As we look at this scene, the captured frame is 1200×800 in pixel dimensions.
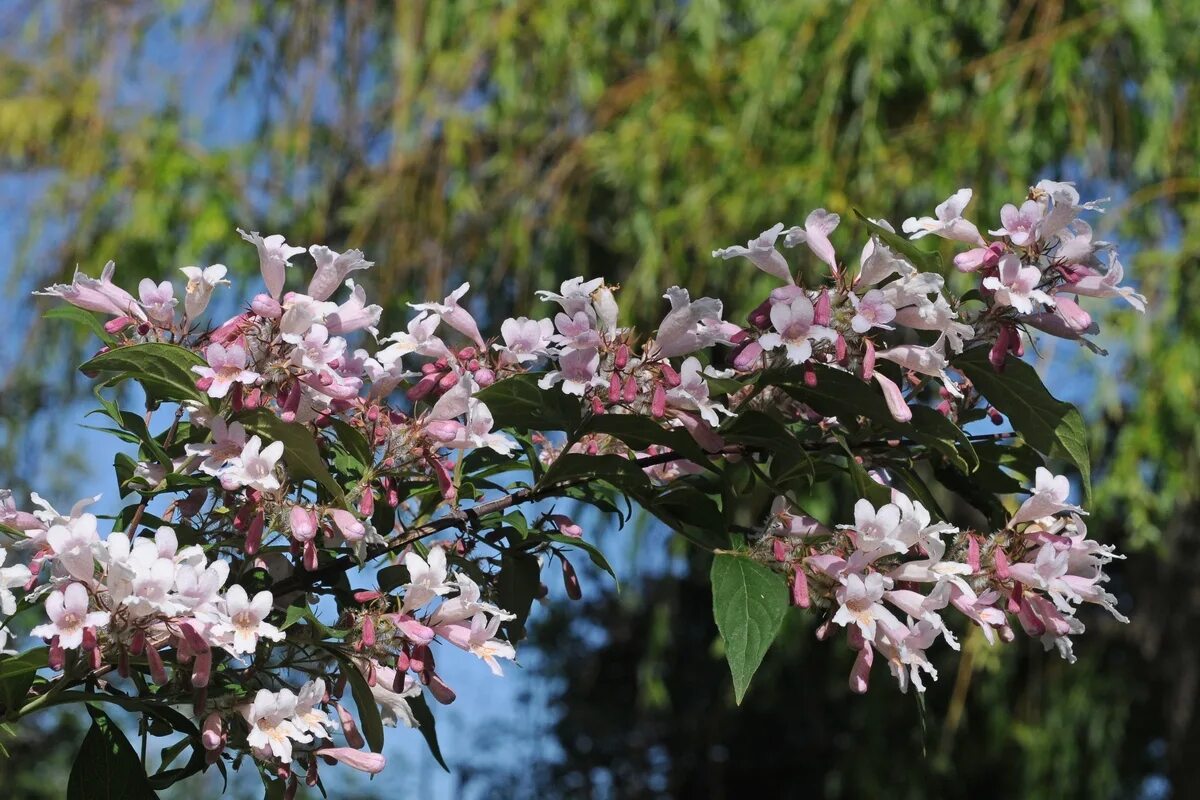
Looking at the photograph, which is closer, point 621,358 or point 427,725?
point 621,358

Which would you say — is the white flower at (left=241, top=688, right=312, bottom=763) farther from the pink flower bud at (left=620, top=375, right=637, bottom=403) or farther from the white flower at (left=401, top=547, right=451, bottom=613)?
the pink flower bud at (left=620, top=375, right=637, bottom=403)

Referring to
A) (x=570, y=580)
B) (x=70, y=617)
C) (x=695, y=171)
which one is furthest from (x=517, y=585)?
(x=695, y=171)

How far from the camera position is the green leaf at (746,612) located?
2.18 ft

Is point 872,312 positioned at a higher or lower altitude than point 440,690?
higher

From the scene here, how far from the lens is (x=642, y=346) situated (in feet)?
2.39

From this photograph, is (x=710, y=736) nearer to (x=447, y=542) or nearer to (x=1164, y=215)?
(x=1164, y=215)

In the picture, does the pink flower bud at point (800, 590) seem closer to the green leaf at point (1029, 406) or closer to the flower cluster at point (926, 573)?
the flower cluster at point (926, 573)

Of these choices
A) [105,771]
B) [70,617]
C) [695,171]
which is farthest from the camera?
[695,171]

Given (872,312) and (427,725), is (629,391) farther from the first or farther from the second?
(427,725)

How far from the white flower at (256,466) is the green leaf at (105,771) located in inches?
7.0

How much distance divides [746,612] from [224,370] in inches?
11.0

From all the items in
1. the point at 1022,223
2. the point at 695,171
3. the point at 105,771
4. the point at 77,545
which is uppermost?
the point at 695,171

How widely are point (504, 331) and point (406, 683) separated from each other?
190 millimetres

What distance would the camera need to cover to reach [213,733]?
2.12ft
